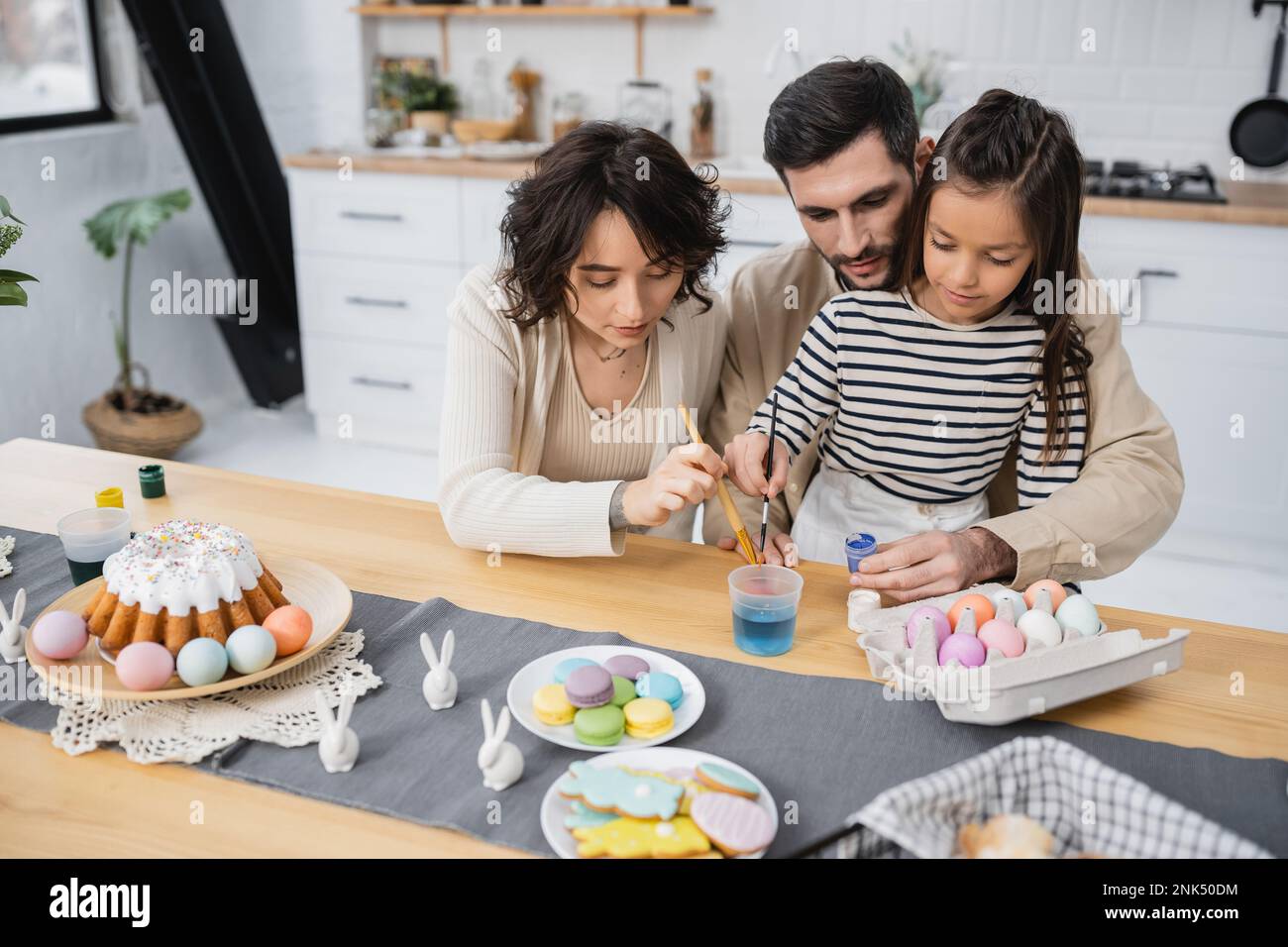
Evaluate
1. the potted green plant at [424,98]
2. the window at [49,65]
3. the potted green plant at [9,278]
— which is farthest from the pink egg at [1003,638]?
the window at [49,65]

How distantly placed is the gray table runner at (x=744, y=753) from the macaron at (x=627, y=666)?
0.07 meters

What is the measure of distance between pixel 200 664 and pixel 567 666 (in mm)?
358

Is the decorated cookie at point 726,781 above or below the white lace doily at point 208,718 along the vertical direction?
above

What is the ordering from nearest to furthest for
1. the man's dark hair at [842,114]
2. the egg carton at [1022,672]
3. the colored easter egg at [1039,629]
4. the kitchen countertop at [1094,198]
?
the egg carton at [1022,672], the colored easter egg at [1039,629], the man's dark hair at [842,114], the kitchen countertop at [1094,198]

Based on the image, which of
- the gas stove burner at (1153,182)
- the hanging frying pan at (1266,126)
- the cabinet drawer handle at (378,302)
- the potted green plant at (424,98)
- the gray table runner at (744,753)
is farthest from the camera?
the potted green plant at (424,98)

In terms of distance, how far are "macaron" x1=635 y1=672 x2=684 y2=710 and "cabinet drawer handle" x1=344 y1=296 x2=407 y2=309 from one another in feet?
9.36

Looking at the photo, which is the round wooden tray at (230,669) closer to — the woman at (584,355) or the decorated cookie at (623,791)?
the woman at (584,355)

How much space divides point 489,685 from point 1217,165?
10.2 ft

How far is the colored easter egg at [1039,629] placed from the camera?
3.89 feet

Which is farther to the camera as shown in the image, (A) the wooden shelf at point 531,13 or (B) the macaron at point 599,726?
(A) the wooden shelf at point 531,13

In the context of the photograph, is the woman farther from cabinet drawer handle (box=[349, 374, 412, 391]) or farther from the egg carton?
cabinet drawer handle (box=[349, 374, 412, 391])

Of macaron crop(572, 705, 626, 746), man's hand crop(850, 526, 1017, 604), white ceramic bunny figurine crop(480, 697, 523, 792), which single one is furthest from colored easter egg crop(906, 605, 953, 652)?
white ceramic bunny figurine crop(480, 697, 523, 792)

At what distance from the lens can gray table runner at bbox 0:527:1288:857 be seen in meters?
0.98
